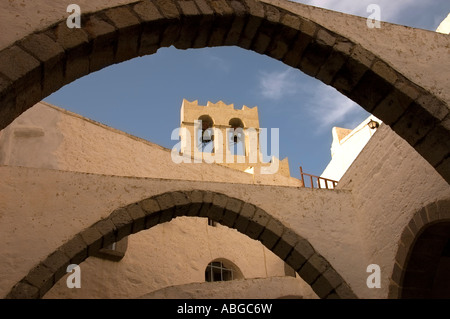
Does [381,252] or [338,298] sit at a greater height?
[381,252]

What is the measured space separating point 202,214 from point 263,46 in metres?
3.24

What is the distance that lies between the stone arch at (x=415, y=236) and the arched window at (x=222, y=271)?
447cm

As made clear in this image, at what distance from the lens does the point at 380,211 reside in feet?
22.0

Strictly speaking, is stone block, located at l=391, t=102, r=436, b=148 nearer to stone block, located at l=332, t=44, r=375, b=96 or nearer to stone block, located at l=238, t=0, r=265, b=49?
stone block, located at l=332, t=44, r=375, b=96

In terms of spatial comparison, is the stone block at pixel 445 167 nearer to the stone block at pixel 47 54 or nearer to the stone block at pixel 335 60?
the stone block at pixel 335 60

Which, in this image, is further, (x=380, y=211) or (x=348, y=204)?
(x=348, y=204)

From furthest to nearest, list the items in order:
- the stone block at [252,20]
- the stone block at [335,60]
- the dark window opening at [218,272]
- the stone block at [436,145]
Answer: the dark window opening at [218,272]
the stone block at [335,60]
the stone block at [252,20]
the stone block at [436,145]

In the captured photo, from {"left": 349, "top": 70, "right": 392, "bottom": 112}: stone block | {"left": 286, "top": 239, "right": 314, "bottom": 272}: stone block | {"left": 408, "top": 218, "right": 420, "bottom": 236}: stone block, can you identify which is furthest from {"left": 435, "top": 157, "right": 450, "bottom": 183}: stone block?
{"left": 286, "top": 239, "right": 314, "bottom": 272}: stone block

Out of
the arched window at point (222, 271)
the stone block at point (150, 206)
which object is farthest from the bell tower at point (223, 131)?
the stone block at point (150, 206)

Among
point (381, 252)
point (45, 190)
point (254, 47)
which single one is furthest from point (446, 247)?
point (45, 190)

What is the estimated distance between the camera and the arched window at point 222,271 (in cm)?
1002
